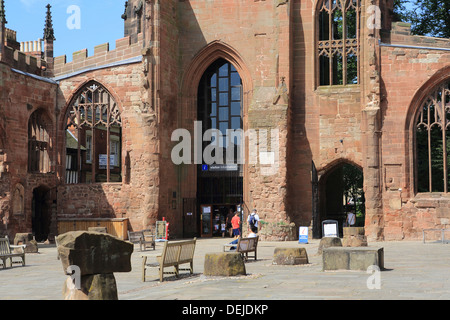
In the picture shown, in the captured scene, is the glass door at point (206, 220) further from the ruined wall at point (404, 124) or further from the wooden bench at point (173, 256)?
the wooden bench at point (173, 256)

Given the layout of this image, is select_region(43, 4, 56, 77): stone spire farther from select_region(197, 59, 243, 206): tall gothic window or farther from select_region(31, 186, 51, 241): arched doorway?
select_region(197, 59, 243, 206): tall gothic window

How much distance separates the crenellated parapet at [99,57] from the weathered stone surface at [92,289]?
73.0ft

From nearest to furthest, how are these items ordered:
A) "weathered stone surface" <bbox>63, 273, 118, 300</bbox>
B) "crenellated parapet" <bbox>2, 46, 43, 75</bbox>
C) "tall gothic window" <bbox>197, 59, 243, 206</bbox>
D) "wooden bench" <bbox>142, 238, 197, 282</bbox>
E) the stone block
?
"weathered stone surface" <bbox>63, 273, 118, 300</bbox>, "wooden bench" <bbox>142, 238, 197, 282</bbox>, the stone block, "crenellated parapet" <bbox>2, 46, 43, 75</bbox>, "tall gothic window" <bbox>197, 59, 243, 206</bbox>

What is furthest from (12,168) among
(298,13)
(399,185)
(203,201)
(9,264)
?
(399,185)

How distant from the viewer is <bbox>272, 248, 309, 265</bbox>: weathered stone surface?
1502cm

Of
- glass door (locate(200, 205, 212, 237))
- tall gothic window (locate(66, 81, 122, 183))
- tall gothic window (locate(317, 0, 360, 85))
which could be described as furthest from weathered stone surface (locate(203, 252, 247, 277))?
tall gothic window (locate(66, 81, 122, 183))

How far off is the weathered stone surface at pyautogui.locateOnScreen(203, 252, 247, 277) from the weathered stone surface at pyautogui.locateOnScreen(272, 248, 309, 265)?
8.72 ft

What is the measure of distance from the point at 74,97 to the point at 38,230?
610 centimetres

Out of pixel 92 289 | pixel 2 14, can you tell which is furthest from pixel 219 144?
pixel 92 289

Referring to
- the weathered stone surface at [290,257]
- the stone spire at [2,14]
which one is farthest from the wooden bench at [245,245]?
the stone spire at [2,14]

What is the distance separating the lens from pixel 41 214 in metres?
29.8

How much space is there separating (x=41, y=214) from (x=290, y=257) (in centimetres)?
1764

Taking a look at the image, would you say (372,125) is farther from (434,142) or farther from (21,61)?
(21,61)

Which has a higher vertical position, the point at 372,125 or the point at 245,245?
the point at 372,125
